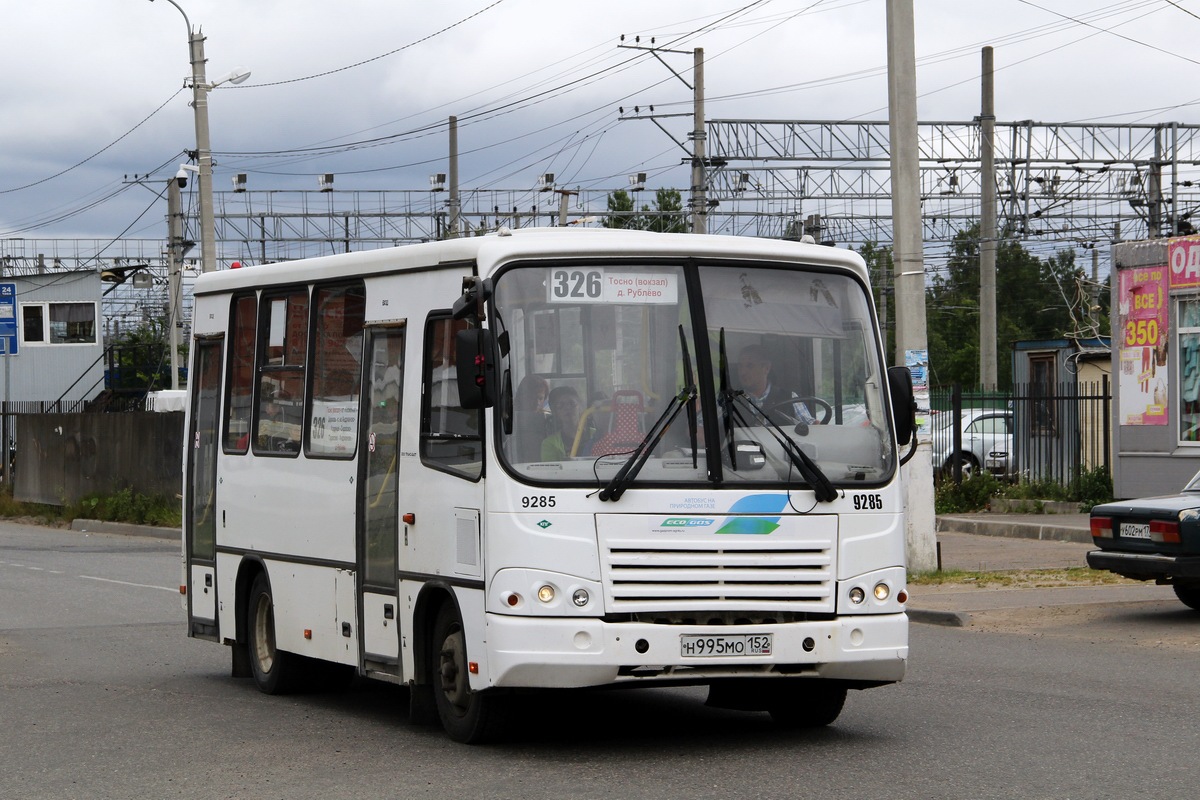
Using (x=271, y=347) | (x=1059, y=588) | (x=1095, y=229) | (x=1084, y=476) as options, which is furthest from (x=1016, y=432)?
(x=1095, y=229)

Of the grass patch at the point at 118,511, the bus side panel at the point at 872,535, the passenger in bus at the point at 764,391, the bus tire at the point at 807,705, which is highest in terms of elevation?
the passenger in bus at the point at 764,391

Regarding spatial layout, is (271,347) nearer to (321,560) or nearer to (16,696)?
(321,560)

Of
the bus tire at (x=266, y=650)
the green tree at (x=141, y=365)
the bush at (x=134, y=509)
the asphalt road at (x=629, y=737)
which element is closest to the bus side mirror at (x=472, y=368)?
the asphalt road at (x=629, y=737)

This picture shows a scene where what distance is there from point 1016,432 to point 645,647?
2340 cm

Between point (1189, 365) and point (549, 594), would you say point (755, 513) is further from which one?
point (1189, 365)

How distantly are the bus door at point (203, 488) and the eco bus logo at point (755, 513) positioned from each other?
15.8ft

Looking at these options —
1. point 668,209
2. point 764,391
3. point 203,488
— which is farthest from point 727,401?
point 668,209

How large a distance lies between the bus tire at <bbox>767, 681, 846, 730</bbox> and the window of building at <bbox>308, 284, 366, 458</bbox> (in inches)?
111

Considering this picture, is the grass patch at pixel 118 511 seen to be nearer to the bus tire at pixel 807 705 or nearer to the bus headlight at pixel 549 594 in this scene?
the bus tire at pixel 807 705

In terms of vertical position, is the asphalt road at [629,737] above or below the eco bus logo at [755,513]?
below

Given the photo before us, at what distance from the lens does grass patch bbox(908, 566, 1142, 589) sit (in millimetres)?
17984

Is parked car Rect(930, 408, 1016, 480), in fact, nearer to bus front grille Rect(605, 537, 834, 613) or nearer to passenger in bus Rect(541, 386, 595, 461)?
bus front grille Rect(605, 537, 834, 613)

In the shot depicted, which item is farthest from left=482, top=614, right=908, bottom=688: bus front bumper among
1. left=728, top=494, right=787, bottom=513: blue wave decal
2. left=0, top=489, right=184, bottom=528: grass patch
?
left=0, top=489, right=184, bottom=528: grass patch

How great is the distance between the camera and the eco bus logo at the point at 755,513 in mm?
8359
